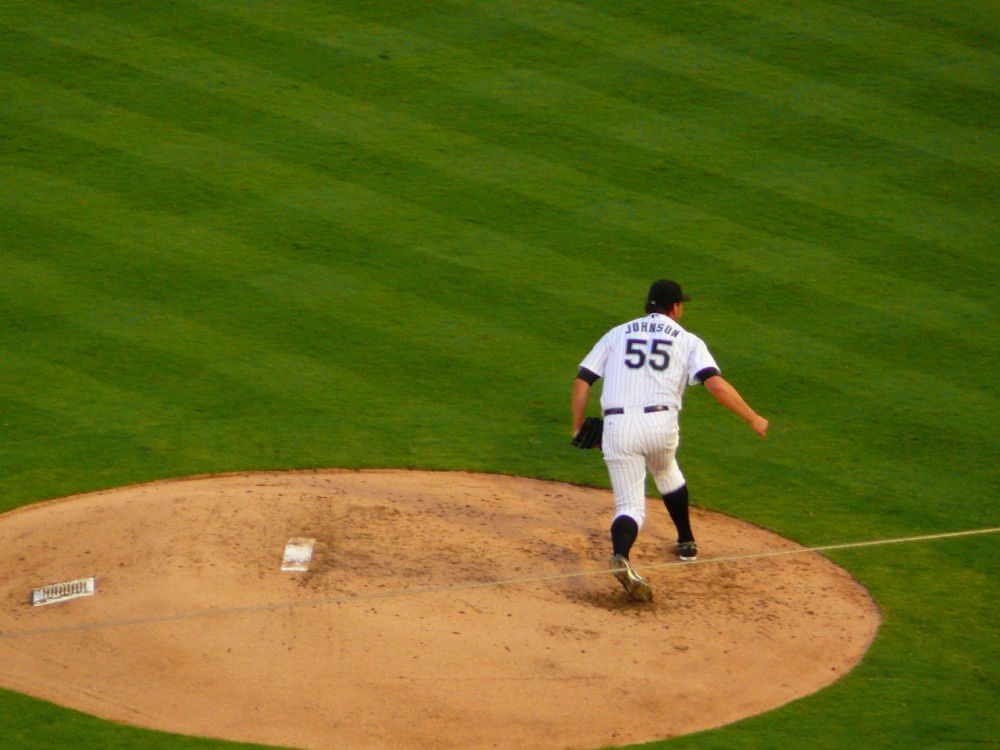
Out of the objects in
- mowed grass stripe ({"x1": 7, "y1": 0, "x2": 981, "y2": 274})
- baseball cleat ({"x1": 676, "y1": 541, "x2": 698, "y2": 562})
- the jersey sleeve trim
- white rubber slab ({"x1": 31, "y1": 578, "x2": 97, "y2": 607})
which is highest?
mowed grass stripe ({"x1": 7, "y1": 0, "x2": 981, "y2": 274})

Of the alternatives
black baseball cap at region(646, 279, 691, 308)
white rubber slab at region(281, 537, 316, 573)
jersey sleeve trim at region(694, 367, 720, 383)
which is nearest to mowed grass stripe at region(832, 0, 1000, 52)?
black baseball cap at region(646, 279, 691, 308)

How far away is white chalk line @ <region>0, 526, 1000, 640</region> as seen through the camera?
22.0ft

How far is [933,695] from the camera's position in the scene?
258 inches

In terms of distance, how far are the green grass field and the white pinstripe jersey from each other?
4.88 feet

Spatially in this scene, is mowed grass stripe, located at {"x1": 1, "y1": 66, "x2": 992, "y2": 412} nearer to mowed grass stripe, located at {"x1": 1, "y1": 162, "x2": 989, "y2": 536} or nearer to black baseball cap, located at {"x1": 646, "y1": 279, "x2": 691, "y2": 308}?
mowed grass stripe, located at {"x1": 1, "y1": 162, "x2": 989, "y2": 536}

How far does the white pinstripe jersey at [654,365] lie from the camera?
759 centimetres

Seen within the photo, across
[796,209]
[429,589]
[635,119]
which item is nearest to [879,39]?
[635,119]

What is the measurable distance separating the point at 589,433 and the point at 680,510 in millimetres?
708

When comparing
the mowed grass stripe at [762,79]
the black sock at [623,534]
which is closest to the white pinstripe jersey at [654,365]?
the black sock at [623,534]

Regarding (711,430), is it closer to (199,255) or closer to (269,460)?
(269,460)

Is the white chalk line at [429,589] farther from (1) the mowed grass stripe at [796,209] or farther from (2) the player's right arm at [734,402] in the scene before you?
(1) the mowed grass stripe at [796,209]

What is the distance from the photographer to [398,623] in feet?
22.4

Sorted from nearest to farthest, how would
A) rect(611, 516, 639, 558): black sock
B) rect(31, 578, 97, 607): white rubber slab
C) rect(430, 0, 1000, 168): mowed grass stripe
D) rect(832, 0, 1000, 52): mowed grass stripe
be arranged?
rect(31, 578, 97, 607): white rubber slab < rect(611, 516, 639, 558): black sock < rect(430, 0, 1000, 168): mowed grass stripe < rect(832, 0, 1000, 52): mowed grass stripe

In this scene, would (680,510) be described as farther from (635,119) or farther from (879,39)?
(879,39)
